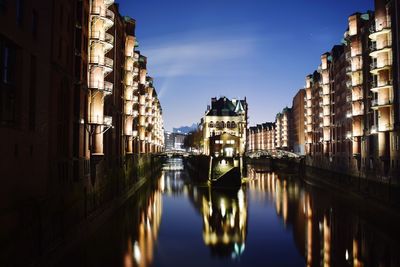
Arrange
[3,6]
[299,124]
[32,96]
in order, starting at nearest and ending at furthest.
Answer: [3,6] < [32,96] < [299,124]

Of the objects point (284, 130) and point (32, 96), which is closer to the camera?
point (32, 96)

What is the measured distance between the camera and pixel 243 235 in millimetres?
36531

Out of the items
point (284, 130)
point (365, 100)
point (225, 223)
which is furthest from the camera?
point (284, 130)

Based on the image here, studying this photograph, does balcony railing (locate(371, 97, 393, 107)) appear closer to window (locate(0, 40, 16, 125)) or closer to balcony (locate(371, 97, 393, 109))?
balcony (locate(371, 97, 393, 109))

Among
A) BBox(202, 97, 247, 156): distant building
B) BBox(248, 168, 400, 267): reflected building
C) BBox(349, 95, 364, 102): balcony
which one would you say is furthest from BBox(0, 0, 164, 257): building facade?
BBox(202, 97, 247, 156): distant building

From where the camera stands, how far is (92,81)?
113 ft

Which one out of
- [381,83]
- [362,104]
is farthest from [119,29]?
[362,104]

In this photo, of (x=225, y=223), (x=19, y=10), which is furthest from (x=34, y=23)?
(x=225, y=223)

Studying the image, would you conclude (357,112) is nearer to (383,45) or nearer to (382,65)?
(382,65)

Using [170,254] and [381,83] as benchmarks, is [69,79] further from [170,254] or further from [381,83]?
[381,83]

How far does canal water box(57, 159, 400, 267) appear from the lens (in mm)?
26859

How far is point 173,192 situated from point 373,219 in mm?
38468

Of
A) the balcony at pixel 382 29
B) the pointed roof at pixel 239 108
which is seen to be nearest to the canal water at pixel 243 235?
the balcony at pixel 382 29

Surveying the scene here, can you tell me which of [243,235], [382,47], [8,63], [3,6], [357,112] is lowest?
[243,235]
